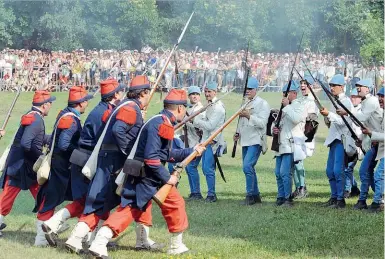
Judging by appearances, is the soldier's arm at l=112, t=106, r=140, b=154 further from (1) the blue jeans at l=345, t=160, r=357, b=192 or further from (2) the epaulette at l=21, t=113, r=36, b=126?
(1) the blue jeans at l=345, t=160, r=357, b=192

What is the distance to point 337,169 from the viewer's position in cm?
1352

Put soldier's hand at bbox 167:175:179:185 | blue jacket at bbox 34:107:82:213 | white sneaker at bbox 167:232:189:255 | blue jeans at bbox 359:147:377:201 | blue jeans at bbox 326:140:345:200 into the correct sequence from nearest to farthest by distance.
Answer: soldier's hand at bbox 167:175:179:185 → white sneaker at bbox 167:232:189:255 → blue jacket at bbox 34:107:82:213 → blue jeans at bbox 359:147:377:201 → blue jeans at bbox 326:140:345:200

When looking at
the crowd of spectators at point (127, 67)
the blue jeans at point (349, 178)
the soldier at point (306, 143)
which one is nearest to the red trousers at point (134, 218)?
the soldier at point (306, 143)

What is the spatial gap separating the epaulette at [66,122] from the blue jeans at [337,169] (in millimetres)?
4348

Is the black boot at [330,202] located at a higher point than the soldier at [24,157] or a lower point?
lower

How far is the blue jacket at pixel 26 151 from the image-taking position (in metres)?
11.9

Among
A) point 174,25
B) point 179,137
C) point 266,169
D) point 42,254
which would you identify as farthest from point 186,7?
point 42,254

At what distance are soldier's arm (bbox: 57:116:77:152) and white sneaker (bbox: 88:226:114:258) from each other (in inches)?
65.2

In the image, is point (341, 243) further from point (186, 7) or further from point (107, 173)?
point (186, 7)

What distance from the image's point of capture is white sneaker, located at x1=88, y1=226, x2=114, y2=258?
1003cm

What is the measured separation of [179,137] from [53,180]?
4285 mm

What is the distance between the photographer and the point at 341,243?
10.9m

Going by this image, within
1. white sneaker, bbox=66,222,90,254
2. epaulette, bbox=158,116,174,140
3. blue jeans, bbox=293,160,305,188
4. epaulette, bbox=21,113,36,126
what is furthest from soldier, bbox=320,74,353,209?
white sneaker, bbox=66,222,90,254

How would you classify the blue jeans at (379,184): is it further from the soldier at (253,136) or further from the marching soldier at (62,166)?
the marching soldier at (62,166)
